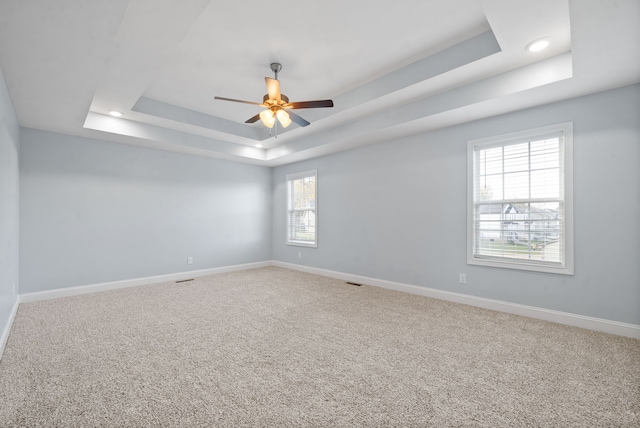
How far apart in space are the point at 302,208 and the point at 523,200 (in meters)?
3.89

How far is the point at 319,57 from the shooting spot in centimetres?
310

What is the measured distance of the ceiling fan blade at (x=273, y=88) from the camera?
2.88m

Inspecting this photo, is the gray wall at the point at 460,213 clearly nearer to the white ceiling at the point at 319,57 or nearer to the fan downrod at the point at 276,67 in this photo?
the white ceiling at the point at 319,57

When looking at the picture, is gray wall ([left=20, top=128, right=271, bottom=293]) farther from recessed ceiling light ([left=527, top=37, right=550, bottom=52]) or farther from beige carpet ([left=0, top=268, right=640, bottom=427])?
recessed ceiling light ([left=527, top=37, right=550, bottom=52])

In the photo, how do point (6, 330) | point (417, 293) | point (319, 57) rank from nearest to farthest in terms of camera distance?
point (6, 330)
point (319, 57)
point (417, 293)

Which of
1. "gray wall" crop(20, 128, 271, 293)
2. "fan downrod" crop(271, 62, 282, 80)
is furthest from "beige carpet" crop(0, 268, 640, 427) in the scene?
"fan downrod" crop(271, 62, 282, 80)

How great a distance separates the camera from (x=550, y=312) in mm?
3127

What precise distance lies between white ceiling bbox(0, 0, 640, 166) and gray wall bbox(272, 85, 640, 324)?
0.27 meters

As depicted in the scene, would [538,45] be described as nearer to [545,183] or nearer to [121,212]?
[545,183]

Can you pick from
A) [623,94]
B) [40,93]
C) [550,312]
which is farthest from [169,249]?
[623,94]

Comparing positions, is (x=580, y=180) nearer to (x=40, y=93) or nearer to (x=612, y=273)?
(x=612, y=273)

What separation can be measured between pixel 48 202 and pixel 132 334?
2.67 m

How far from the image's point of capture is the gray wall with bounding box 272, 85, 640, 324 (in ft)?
9.12

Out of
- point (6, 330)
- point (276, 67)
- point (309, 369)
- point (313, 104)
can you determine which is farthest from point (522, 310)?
point (6, 330)
